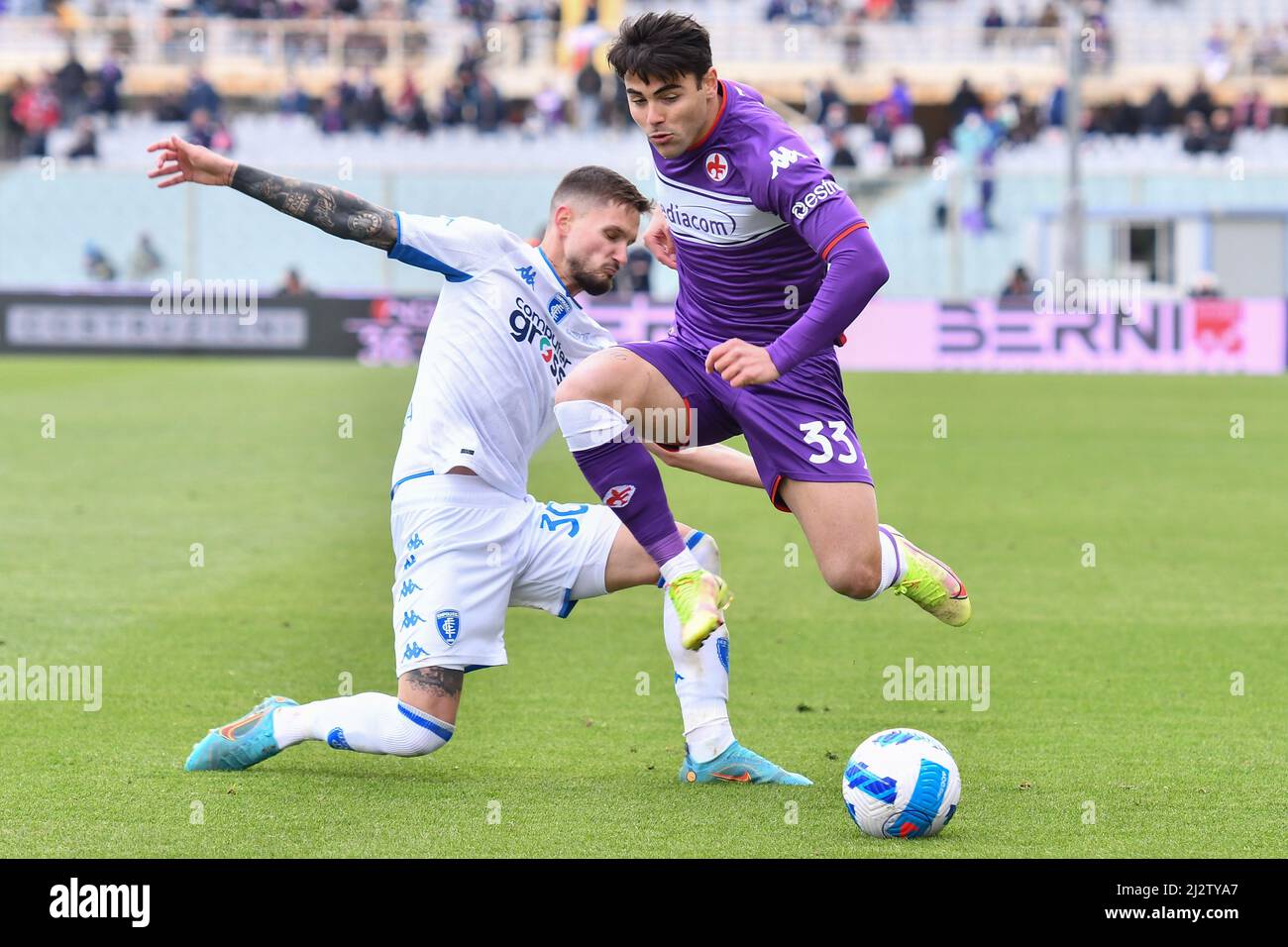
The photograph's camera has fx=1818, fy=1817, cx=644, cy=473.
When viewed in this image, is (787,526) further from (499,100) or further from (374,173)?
(499,100)

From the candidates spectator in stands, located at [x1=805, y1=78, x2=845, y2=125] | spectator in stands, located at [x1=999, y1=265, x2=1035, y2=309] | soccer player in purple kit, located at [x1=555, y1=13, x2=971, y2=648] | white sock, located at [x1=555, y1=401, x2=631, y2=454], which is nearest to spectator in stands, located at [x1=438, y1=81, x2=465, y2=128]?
spectator in stands, located at [x1=805, y1=78, x2=845, y2=125]

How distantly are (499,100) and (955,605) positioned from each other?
30208 mm

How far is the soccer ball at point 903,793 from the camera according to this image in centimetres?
523

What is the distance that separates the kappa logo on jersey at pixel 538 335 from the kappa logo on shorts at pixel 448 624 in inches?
36.3

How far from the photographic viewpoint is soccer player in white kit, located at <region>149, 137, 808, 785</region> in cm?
585

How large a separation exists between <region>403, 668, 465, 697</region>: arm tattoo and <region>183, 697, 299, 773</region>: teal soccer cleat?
1.81ft

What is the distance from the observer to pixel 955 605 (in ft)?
20.4

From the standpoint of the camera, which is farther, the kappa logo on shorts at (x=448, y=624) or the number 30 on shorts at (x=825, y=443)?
the number 30 on shorts at (x=825, y=443)

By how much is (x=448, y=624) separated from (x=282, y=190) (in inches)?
57.5

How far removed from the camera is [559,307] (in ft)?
20.3

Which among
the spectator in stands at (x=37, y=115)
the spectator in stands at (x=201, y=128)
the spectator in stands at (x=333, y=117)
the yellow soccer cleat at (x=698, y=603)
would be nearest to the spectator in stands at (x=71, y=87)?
the spectator in stands at (x=37, y=115)

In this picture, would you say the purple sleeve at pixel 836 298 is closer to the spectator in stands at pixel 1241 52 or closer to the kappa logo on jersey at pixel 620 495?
the kappa logo on jersey at pixel 620 495

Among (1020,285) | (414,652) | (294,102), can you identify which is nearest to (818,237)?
(414,652)
